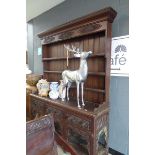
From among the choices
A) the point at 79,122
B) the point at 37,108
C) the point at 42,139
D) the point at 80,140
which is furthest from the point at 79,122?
the point at 37,108

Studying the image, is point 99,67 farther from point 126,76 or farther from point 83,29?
point 83,29

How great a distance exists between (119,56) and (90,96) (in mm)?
721

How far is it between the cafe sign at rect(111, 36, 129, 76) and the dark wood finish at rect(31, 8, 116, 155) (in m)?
0.15

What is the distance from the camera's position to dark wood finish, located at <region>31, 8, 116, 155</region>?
81.5 inches

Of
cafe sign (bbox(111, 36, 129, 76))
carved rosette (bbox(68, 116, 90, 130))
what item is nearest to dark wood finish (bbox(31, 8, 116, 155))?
carved rosette (bbox(68, 116, 90, 130))

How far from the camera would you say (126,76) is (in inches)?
90.1

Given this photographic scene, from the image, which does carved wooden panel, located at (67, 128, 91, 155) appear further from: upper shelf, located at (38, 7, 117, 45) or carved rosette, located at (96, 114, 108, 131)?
upper shelf, located at (38, 7, 117, 45)

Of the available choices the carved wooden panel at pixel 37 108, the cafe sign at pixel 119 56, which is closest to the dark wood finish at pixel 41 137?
the cafe sign at pixel 119 56

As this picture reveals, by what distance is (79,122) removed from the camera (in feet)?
7.14

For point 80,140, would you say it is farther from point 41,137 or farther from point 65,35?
point 65,35

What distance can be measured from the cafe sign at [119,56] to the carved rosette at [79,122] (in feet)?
2.57

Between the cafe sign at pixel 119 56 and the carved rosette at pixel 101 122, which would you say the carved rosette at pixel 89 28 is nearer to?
the cafe sign at pixel 119 56
